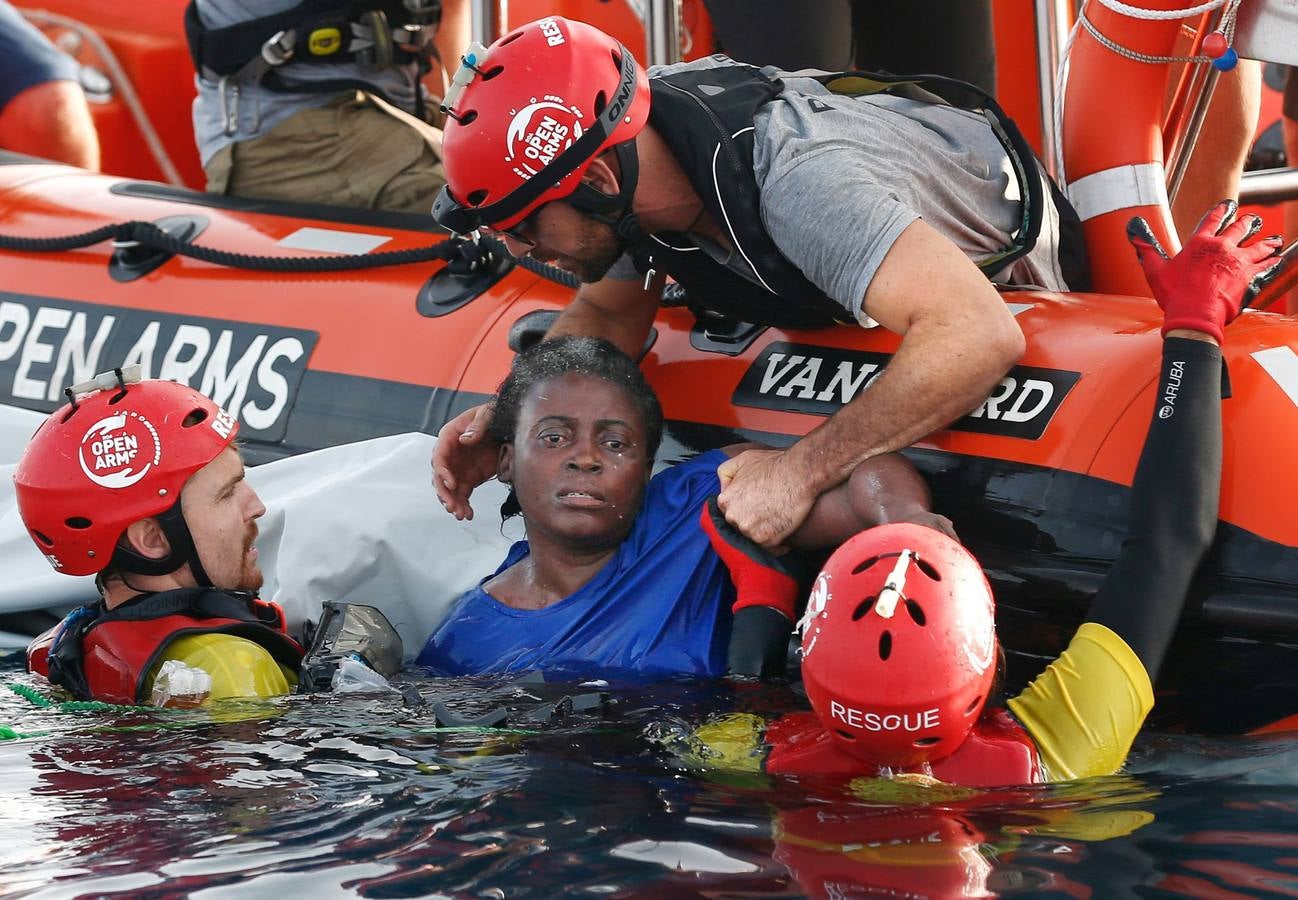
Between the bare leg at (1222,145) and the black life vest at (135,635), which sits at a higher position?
the bare leg at (1222,145)

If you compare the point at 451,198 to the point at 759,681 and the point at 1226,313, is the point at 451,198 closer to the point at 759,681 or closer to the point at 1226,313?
the point at 759,681

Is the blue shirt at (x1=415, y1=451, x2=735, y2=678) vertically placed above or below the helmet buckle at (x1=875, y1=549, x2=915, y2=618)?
below

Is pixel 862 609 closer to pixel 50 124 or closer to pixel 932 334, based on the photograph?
pixel 932 334

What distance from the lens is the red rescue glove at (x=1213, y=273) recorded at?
2979 millimetres

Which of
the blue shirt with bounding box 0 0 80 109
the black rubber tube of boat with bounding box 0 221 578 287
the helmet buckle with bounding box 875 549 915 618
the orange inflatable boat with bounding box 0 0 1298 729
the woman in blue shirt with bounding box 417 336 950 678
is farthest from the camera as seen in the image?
the blue shirt with bounding box 0 0 80 109

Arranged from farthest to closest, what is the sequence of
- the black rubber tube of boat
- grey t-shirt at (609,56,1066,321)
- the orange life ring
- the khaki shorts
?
the khaki shorts, the black rubber tube of boat, the orange life ring, grey t-shirt at (609,56,1066,321)

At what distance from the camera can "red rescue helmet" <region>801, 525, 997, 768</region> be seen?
7.94ft

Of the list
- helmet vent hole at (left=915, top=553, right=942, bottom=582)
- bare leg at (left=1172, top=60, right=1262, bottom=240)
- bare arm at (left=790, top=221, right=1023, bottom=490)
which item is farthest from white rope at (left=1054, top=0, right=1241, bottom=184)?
helmet vent hole at (left=915, top=553, right=942, bottom=582)

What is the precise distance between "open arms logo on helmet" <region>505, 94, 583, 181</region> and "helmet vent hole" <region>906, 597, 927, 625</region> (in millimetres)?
1228

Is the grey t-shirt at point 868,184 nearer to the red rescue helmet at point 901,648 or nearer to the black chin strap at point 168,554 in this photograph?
the red rescue helmet at point 901,648

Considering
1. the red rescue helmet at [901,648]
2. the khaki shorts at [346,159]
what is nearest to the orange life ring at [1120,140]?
the red rescue helmet at [901,648]

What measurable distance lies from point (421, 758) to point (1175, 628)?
130 centimetres

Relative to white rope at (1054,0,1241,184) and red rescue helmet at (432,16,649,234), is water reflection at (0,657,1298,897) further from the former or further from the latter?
white rope at (1054,0,1241,184)

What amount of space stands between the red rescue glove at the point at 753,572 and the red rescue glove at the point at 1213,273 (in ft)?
2.85
